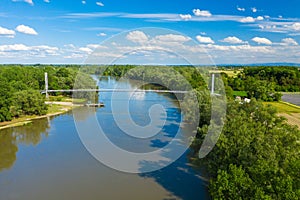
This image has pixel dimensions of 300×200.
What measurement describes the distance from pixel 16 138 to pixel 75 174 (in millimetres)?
5667

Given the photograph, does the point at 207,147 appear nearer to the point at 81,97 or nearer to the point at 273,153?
the point at 273,153

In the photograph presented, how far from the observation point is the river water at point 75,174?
22.9 feet

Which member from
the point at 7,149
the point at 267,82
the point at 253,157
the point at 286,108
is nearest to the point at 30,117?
the point at 7,149

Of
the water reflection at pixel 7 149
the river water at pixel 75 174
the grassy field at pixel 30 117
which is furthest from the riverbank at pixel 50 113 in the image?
the river water at pixel 75 174

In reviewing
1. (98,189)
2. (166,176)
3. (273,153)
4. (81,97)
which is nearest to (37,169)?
(98,189)

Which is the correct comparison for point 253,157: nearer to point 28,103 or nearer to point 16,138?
point 16,138

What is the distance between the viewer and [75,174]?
8.12m

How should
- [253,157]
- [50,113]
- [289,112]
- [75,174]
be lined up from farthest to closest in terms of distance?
[289,112] < [50,113] < [75,174] < [253,157]

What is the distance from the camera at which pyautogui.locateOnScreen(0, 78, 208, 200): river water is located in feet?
22.9

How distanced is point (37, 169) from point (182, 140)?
5.87 meters

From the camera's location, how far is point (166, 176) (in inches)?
315

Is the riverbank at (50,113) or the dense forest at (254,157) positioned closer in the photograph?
the dense forest at (254,157)

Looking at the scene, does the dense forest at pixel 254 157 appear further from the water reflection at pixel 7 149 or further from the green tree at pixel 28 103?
the green tree at pixel 28 103

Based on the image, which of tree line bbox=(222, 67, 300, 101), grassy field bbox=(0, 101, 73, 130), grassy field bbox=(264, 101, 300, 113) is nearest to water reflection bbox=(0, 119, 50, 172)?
grassy field bbox=(0, 101, 73, 130)
